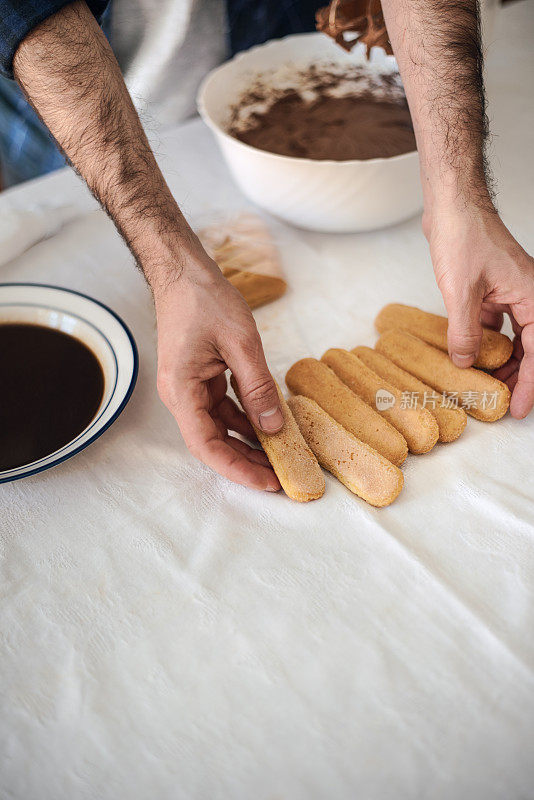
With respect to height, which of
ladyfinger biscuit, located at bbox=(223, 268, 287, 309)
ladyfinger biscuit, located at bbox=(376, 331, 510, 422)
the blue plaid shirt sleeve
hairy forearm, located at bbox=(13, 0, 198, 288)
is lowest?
ladyfinger biscuit, located at bbox=(376, 331, 510, 422)

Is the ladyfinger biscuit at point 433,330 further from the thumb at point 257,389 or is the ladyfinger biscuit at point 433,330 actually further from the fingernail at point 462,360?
the thumb at point 257,389

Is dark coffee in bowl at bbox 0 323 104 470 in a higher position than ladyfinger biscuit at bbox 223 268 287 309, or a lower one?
higher

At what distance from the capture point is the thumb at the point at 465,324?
0.93 meters

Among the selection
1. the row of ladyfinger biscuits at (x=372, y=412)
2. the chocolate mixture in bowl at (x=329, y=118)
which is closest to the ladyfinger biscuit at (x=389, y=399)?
the row of ladyfinger biscuits at (x=372, y=412)

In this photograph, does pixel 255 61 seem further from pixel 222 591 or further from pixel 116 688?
pixel 116 688

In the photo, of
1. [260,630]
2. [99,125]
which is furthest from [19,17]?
[260,630]

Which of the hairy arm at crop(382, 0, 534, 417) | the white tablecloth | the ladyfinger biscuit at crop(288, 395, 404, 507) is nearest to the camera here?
the white tablecloth

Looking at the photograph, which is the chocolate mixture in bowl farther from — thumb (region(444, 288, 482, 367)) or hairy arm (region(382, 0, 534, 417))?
thumb (region(444, 288, 482, 367))

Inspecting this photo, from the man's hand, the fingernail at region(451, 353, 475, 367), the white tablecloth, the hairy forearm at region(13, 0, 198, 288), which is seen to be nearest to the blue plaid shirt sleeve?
the hairy forearm at region(13, 0, 198, 288)

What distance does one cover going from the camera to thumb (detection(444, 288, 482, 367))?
927 mm

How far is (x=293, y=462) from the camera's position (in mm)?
851

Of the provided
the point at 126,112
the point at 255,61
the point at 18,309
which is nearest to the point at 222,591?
the point at 18,309

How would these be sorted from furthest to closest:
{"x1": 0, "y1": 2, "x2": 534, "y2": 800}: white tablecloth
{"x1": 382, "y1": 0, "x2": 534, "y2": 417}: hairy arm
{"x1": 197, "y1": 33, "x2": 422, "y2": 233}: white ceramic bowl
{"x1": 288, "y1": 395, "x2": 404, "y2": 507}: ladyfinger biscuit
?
{"x1": 197, "y1": 33, "x2": 422, "y2": 233}: white ceramic bowl
{"x1": 382, "y1": 0, "x2": 534, "y2": 417}: hairy arm
{"x1": 288, "y1": 395, "x2": 404, "y2": 507}: ladyfinger biscuit
{"x1": 0, "y1": 2, "x2": 534, "y2": 800}: white tablecloth

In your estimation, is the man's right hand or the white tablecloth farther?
the man's right hand
